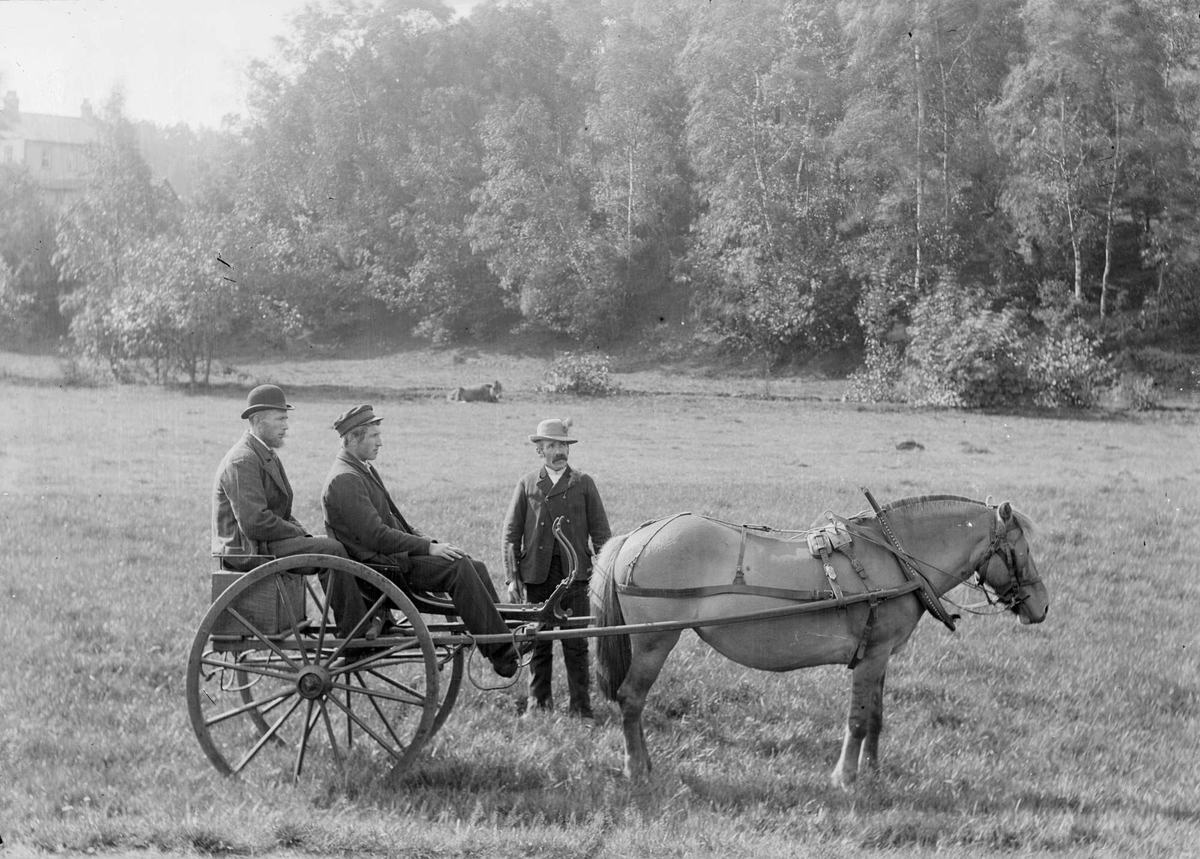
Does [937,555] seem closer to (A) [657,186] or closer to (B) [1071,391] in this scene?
(A) [657,186]

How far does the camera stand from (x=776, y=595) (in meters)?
5.88

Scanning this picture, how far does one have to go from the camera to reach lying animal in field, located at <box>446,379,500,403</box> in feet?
54.4

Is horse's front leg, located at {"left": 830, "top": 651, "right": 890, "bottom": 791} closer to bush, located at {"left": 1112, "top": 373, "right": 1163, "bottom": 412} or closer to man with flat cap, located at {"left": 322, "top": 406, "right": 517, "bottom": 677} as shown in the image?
man with flat cap, located at {"left": 322, "top": 406, "right": 517, "bottom": 677}

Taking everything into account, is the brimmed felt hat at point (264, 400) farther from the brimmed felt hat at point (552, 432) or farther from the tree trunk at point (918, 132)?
the tree trunk at point (918, 132)

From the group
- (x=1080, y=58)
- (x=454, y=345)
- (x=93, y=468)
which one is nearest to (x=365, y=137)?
(x=454, y=345)

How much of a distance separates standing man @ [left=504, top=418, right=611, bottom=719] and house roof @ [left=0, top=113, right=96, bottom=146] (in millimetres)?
11214

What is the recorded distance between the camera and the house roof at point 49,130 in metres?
15.3

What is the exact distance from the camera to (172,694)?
6.96 metres

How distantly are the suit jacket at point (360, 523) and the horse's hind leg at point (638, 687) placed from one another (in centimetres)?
141

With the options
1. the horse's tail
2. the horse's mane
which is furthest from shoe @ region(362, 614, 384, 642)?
the horse's mane

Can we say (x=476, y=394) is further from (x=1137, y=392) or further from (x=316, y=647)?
(x=1137, y=392)

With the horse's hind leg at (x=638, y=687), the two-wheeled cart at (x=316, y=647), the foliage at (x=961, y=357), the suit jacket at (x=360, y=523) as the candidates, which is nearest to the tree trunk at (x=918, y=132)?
the foliage at (x=961, y=357)

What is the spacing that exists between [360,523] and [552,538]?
177 cm

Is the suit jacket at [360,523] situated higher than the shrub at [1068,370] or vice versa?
the shrub at [1068,370]
